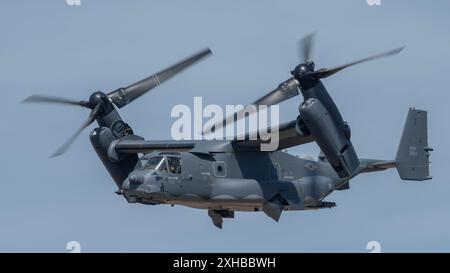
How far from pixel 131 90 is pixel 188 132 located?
370 cm

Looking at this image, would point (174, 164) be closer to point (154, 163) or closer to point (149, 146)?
point (154, 163)

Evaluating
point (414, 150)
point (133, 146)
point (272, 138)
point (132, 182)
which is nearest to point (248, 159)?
point (272, 138)

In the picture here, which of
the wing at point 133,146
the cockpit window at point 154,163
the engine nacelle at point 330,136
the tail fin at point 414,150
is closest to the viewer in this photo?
the engine nacelle at point 330,136

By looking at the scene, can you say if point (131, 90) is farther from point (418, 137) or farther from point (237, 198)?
point (418, 137)

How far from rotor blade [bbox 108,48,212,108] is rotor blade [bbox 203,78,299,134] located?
12.3 feet

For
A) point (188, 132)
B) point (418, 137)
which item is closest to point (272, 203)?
point (188, 132)

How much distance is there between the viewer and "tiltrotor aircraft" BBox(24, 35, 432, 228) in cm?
3259

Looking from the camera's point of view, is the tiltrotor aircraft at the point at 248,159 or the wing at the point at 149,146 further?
the wing at the point at 149,146

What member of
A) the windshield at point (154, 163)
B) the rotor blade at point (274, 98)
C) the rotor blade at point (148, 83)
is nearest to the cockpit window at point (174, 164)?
the windshield at point (154, 163)

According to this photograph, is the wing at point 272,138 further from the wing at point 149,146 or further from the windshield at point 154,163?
the windshield at point 154,163

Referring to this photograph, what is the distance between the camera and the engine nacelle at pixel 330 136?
31938 millimetres

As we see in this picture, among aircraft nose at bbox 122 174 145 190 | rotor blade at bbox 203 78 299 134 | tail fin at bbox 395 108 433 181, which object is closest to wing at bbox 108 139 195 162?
rotor blade at bbox 203 78 299 134

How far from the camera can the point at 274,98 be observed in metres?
33.8

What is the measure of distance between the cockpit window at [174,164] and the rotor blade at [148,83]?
12.6 feet
